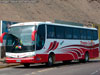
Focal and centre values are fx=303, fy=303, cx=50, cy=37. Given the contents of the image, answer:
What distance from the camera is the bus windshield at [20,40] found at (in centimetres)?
2053

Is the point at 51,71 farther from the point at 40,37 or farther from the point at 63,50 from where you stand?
the point at 63,50

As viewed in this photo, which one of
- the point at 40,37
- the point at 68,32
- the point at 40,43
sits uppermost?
the point at 68,32

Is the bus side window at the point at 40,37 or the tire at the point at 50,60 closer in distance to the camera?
the bus side window at the point at 40,37

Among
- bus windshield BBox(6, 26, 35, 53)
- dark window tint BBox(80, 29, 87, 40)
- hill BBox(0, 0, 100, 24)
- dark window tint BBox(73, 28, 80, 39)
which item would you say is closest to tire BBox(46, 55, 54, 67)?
bus windshield BBox(6, 26, 35, 53)

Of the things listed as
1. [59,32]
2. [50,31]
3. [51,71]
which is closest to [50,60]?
[50,31]

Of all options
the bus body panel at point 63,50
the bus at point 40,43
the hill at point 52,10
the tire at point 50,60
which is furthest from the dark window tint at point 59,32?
the hill at point 52,10

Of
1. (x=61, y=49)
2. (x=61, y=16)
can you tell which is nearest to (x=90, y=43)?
(x=61, y=49)

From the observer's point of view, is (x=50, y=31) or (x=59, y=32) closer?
(x=50, y=31)

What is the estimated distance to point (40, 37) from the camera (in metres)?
21.2

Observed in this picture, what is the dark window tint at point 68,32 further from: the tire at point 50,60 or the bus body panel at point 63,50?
the tire at point 50,60

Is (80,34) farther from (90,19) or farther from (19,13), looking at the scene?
(90,19)

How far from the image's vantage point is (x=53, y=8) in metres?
72.3

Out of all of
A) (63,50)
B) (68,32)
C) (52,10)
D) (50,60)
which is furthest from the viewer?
(52,10)

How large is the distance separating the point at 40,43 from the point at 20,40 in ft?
4.65
